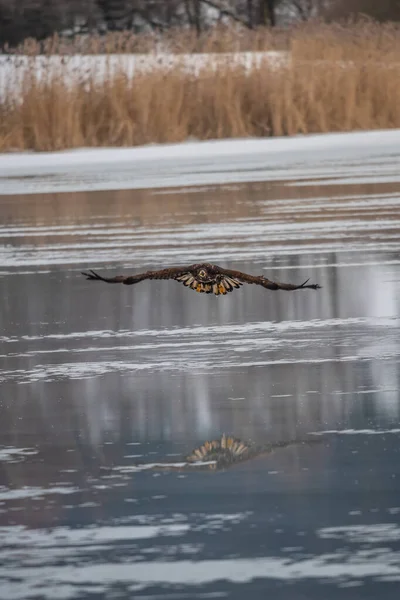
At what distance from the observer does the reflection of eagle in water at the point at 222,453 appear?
14.5ft

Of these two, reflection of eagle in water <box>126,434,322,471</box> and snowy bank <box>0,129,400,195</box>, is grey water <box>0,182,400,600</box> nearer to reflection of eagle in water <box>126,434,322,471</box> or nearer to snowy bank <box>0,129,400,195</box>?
reflection of eagle in water <box>126,434,322,471</box>

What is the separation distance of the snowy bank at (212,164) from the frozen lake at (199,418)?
16.4 ft

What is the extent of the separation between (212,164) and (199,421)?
517 inches

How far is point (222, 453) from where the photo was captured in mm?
4578

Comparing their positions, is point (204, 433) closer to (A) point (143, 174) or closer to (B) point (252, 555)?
(B) point (252, 555)

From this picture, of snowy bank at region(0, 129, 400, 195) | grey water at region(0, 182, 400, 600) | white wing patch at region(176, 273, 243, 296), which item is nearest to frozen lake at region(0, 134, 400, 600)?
grey water at region(0, 182, 400, 600)

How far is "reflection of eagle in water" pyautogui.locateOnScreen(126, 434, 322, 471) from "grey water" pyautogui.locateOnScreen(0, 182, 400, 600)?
32mm

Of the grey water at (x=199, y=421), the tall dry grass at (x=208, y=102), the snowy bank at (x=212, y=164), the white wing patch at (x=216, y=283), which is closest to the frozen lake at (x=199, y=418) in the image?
the grey water at (x=199, y=421)

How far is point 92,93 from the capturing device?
20812 mm

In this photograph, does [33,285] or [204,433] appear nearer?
[204,433]

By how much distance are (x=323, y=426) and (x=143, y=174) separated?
12.4 m

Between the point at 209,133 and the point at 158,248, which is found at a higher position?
the point at 209,133

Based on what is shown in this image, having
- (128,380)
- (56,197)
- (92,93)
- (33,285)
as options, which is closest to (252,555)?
(128,380)

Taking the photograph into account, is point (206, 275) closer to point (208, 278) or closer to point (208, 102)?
point (208, 278)
